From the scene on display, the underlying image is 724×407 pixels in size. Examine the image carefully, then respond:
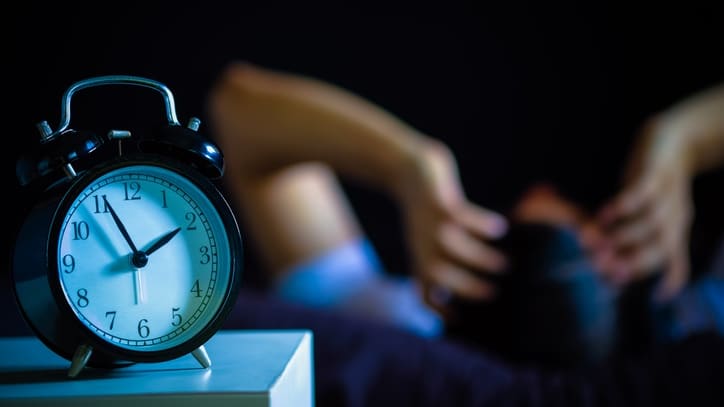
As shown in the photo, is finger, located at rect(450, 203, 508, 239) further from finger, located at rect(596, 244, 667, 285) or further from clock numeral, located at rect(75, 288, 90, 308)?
clock numeral, located at rect(75, 288, 90, 308)

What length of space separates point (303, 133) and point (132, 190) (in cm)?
127

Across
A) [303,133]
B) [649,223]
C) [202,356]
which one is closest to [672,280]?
[649,223]

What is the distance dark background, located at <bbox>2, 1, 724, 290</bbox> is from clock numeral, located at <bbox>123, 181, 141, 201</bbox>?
6.44 ft

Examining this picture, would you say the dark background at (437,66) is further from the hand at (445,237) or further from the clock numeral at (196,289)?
the clock numeral at (196,289)

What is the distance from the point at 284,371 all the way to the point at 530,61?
7.00 ft

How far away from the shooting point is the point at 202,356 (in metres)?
0.69

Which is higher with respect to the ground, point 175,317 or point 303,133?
point 175,317

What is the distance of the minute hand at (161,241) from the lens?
2.23ft

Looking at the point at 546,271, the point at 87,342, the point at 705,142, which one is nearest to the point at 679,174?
the point at 705,142

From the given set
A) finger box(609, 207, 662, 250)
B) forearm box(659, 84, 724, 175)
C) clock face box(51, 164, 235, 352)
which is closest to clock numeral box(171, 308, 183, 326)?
clock face box(51, 164, 235, 352)

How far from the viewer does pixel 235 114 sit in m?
2.03

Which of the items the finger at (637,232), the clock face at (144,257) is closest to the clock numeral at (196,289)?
the clock face at (144,257)

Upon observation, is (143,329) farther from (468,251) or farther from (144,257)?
(468,251)

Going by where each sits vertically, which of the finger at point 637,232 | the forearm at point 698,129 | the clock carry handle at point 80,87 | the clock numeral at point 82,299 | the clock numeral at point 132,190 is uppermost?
the clock carry handle at point 80,87
